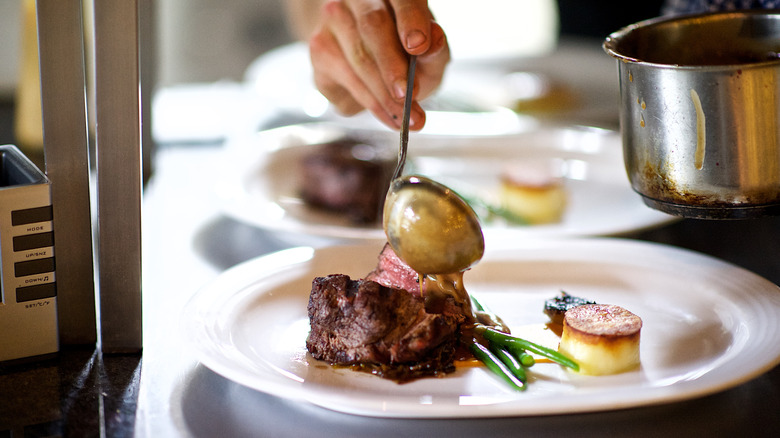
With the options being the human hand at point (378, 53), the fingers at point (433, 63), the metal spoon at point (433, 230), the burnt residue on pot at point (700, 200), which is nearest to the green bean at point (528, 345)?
the metal spoon at point (433, 230)

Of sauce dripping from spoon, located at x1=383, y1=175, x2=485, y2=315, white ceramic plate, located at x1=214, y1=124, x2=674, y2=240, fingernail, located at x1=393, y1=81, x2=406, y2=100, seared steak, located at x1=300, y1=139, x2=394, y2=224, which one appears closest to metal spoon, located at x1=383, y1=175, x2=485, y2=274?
sauce dripping from spoon, located at x1=383, y1=175, x2=485, y2=315

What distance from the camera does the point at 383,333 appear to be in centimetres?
113

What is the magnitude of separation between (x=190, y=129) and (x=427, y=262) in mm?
1589

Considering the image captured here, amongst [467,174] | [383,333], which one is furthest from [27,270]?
[467,174]

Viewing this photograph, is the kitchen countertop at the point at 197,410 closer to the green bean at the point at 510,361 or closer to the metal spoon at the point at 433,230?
the green bean at the point at 510,361

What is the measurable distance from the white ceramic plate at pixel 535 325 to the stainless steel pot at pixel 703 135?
0.21 meters

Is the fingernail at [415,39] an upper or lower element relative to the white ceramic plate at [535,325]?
upper

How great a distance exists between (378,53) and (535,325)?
0.56 meters

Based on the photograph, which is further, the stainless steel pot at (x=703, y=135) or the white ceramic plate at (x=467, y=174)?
the white ceramic plate at (x=467, y=174)

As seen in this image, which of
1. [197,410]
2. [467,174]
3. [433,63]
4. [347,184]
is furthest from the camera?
[467,174]

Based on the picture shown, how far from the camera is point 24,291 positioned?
3.82 feet

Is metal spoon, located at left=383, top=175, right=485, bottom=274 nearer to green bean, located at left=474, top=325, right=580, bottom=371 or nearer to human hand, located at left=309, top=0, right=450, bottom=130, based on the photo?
green bean, located at left=474, top=325, right=580, bottom=371

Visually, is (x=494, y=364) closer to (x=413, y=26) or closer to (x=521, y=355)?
(x=521, y=355)

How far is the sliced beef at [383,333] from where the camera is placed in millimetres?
1132
